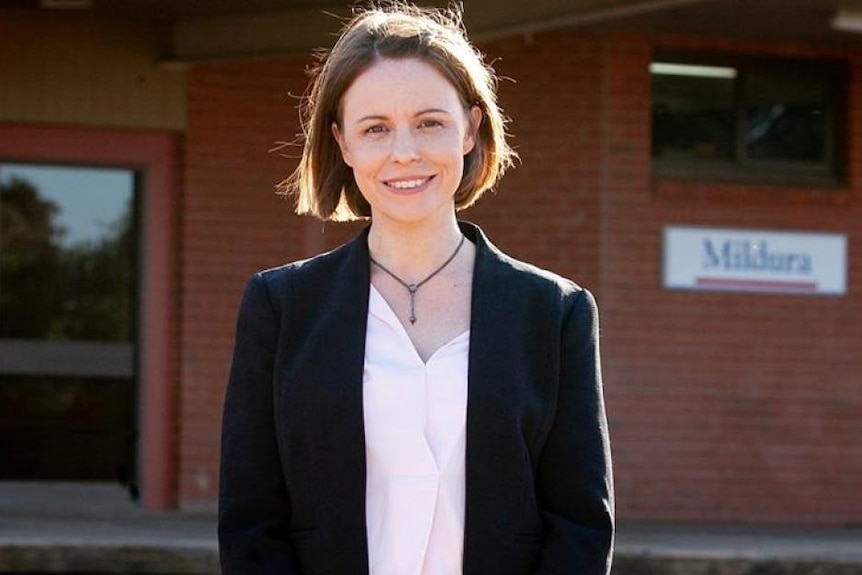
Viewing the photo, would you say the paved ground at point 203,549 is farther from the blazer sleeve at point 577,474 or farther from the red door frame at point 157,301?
the blazer sleeve at point 577,474

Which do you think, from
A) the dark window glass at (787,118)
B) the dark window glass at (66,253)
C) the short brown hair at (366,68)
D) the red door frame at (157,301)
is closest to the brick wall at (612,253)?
the red door frame at (157,301)

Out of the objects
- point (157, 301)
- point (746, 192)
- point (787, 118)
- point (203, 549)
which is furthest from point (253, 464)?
point (787, 118)

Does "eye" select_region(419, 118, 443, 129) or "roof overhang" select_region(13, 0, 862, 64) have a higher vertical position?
"roof overhang" select_region(13, 0, 862, 64)

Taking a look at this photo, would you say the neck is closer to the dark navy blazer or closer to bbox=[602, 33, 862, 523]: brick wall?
the dark navy blazer

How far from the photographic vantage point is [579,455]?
9.17 ft

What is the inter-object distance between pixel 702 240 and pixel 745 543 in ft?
7.24

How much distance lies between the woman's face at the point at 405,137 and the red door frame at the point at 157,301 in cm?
875

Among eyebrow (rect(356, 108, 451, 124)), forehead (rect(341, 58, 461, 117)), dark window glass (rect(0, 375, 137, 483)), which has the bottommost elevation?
dark window glass (rect(0, 375, 137, 483))

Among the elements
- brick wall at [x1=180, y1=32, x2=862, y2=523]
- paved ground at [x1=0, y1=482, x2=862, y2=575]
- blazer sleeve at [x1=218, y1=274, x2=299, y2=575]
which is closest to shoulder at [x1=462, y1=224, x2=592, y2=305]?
blazer sleeve at [x1=218, y1=274, x2=299, y2=575]

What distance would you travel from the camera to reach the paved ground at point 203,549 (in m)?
9.48

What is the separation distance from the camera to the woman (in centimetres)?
274

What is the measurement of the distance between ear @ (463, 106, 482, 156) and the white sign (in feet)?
28.1

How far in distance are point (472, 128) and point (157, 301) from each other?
878 centimetres

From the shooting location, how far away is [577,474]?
279 cm
